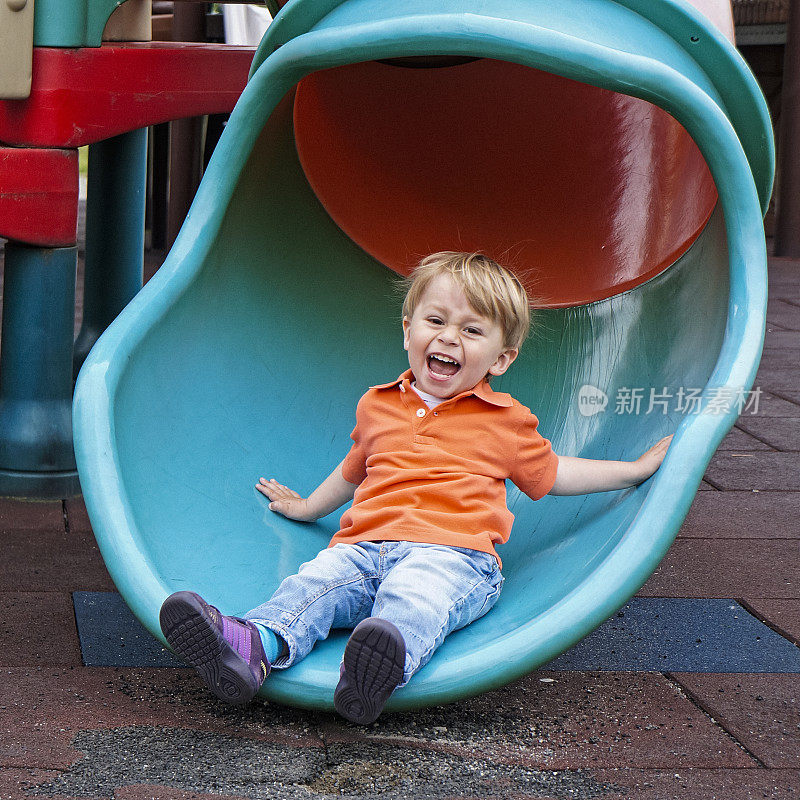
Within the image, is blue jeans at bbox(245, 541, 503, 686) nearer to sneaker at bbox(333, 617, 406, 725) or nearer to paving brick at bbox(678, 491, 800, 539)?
sneaker at bbox(333, 617, 406, 725)

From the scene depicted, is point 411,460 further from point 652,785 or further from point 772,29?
point 772,29

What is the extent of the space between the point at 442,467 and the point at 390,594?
1.10ft

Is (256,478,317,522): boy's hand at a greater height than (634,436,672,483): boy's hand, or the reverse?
(634,436,672,483): boy's hand

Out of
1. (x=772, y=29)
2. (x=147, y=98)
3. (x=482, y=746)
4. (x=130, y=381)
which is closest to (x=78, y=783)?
(x=482, y=746)

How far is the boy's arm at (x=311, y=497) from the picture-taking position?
232 cm

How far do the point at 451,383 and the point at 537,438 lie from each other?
19cm

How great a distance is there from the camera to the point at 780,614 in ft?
7.96

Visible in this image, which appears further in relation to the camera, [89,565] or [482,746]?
[89,565]

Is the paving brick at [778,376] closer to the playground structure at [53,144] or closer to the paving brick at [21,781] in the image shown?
the playground structure at [53,144]

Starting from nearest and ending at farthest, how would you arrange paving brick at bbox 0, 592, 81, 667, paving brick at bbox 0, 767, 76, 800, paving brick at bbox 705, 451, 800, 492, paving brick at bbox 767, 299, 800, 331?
paving brick at bbox 0, 767, 76, 800 < paving brick at bbox 0, 592, 81, 667 < paving brick at bbox 705, 451, 800, 492 < paving brick at bbox 767, 299, 800, 331

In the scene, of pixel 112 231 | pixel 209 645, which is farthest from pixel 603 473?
pixel 112 231

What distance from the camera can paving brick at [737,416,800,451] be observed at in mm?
3859

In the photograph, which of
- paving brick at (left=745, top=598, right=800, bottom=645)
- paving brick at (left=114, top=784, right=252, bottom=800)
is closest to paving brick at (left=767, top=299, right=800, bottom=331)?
paving brick at (left=745, top=598, right=800, bottom=645)

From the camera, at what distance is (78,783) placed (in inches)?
64.2
